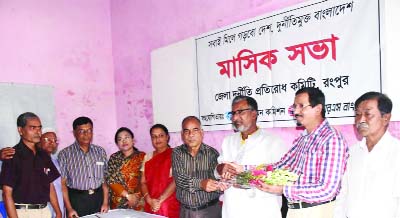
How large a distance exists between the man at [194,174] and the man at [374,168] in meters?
1.17

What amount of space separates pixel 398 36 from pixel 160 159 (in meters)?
2.22

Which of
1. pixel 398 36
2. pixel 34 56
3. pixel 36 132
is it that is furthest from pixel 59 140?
pixel 398 36

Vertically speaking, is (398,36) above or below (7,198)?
above

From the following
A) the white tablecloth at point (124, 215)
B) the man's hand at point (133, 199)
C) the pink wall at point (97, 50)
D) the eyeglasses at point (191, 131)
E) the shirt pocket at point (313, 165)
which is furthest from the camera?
the pink wall at point (97, 50)

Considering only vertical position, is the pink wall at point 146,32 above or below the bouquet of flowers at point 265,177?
above

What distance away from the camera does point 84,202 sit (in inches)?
146

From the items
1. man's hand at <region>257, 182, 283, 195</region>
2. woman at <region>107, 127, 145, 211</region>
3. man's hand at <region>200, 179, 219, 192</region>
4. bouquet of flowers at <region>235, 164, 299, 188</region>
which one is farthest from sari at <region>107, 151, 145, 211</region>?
man's hand at <region>257, 182, 283, 195</region>

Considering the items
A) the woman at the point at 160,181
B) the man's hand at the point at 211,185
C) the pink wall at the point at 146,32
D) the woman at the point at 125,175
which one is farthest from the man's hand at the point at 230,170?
the woman at the point at 125,175

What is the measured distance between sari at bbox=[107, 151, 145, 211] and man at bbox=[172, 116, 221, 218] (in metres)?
0.71

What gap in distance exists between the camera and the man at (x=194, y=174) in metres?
2.99

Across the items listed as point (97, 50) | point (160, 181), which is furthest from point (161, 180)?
point (97, 50)

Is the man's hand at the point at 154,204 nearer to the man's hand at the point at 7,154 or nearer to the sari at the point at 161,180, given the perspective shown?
the sari at the point at 161,180

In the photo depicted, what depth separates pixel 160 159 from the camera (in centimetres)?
353

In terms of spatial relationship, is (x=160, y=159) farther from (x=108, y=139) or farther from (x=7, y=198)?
(x=108, y=139)
